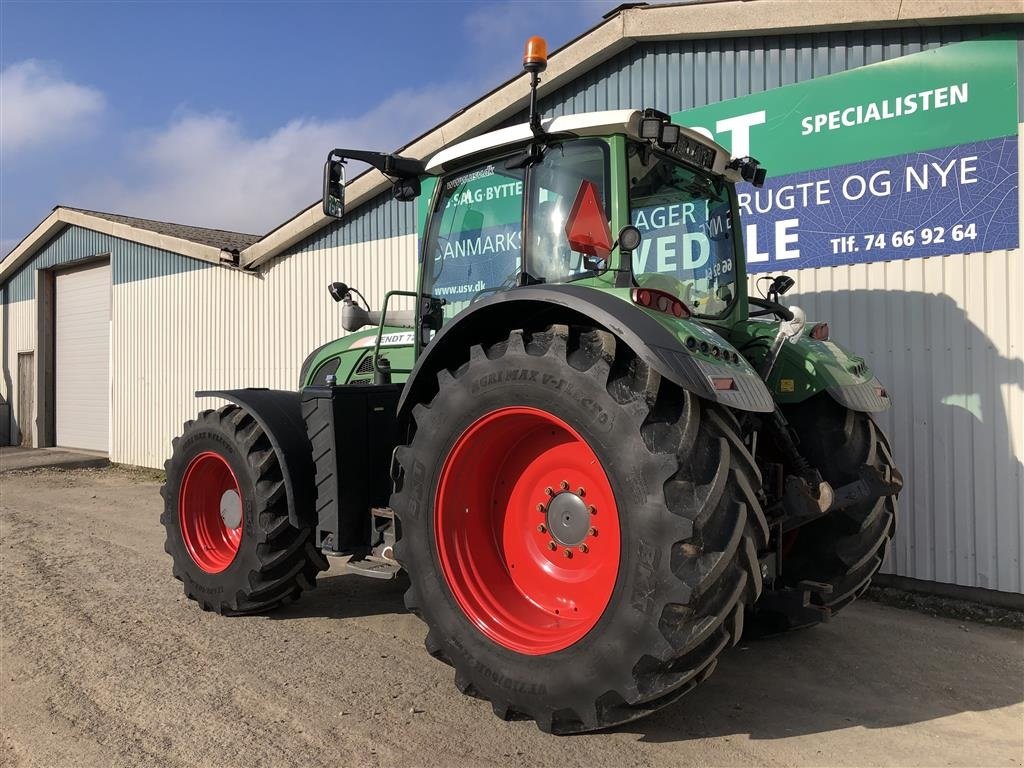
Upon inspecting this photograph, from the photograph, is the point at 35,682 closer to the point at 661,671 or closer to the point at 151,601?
the point at 151,601

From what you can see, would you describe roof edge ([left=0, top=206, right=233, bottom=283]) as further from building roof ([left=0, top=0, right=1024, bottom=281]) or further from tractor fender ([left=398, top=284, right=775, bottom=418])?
tractor fender ([left=398, top=284, right=775, bottom=418])

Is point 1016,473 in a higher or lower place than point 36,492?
higher

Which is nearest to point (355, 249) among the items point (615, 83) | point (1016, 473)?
point (615, 83)

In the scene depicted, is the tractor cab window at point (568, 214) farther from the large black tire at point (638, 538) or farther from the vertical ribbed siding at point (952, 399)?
the vertical ribbed siding at point (952, 399)

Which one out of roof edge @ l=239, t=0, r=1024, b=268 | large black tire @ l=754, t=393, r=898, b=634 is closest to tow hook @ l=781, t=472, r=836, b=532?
large black tire @ l=754, t=393, r=898, b=634

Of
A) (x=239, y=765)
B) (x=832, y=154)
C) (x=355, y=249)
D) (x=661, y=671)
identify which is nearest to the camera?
(x=661, y=671)

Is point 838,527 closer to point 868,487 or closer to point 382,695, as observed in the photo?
point 868,487

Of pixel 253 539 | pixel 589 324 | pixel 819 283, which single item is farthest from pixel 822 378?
pixel 253 539

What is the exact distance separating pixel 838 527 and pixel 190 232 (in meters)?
14.3

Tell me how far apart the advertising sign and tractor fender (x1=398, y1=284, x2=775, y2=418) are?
127 inches

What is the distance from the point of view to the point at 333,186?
4176 mm

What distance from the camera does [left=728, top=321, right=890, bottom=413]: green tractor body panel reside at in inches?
155

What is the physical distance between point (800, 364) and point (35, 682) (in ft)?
13.7

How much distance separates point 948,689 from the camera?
3789mm
